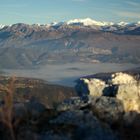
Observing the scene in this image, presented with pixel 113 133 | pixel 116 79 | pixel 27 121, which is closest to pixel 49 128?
pixel 27 121

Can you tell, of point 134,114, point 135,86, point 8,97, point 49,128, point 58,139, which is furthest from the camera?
point 135,86

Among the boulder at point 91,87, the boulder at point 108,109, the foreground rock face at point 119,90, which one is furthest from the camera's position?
the boulder at point 91,87

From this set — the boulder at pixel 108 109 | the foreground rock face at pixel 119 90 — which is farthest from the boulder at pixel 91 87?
the boulder at pixel 108 109

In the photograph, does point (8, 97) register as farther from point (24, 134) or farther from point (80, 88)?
point (80, 88)

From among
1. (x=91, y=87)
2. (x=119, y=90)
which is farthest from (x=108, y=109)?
(x=91, y=87)

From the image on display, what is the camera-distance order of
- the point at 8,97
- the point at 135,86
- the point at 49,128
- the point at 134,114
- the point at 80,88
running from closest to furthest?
the point at 8,97 < the point at 49,128 < the point at 134,114 < the point at 135,86 < the point at 80,88

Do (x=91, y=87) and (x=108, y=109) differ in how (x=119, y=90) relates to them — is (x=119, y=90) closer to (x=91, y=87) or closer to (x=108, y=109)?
(x=108, y=109)

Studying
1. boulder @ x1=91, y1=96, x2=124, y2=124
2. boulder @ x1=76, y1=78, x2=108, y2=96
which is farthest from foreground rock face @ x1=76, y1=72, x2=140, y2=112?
boulder @ x1=91, y1=96, x2=124, y2=124

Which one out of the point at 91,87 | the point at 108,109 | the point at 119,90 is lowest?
the point at 108,109

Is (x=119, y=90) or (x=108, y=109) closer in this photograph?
(x=108, y=109)

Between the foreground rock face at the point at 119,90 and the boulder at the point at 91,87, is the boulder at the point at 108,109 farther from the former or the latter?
the boulder at the point at 91,87

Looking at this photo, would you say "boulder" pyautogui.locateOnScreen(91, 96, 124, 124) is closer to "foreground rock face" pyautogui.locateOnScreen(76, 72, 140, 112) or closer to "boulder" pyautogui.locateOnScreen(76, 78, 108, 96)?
"foreground rock face" pyautogui.locateOnScreen(76, 72, 140, 112)
